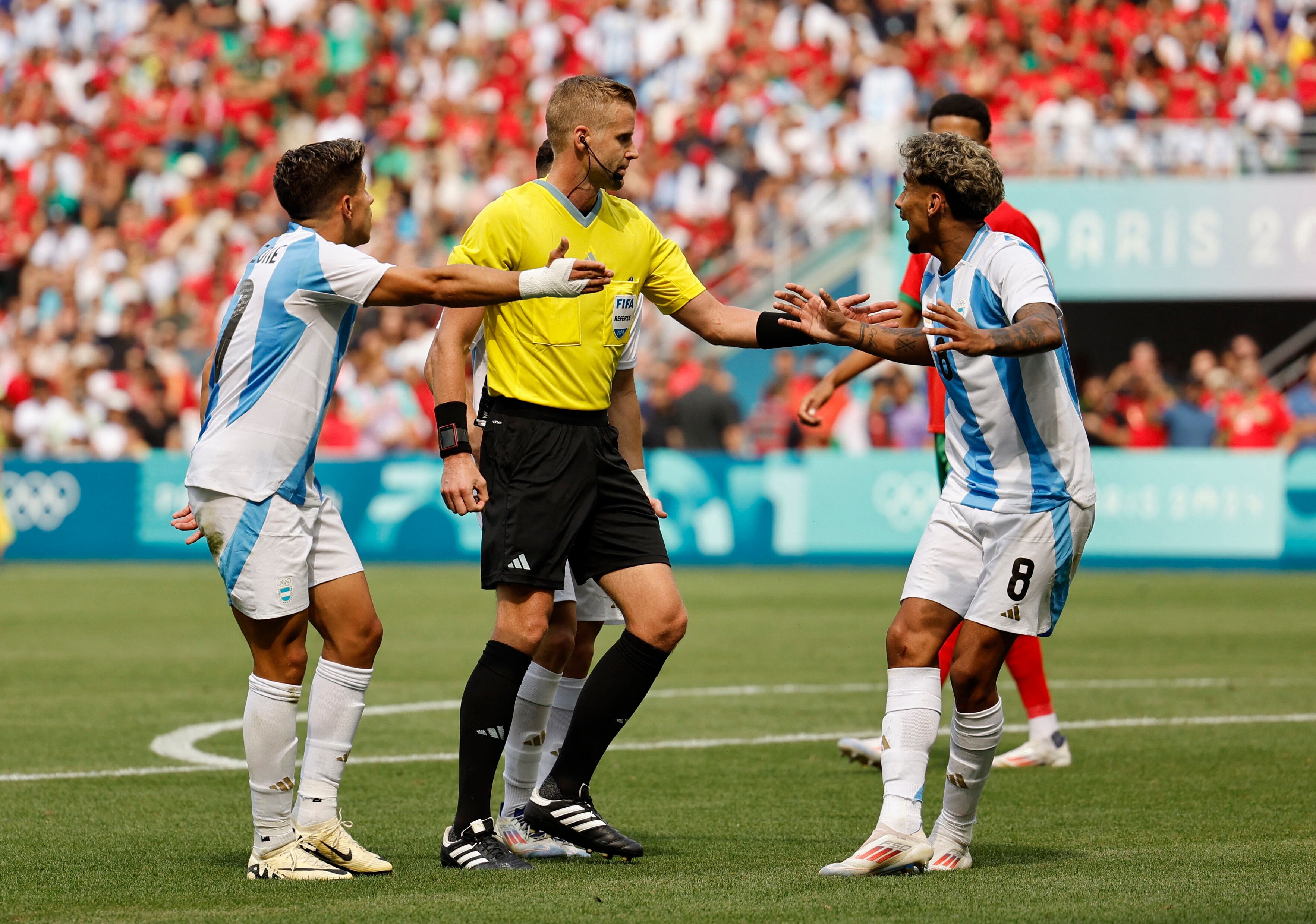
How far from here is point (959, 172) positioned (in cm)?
543

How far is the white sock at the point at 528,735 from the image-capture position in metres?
5.96

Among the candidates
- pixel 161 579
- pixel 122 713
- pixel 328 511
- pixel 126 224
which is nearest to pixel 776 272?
pixel 161 579

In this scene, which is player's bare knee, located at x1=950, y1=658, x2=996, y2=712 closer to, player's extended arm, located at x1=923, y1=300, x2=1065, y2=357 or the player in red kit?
player's extended arm, located at x1=923, y1=300, x2=1065, y2=357

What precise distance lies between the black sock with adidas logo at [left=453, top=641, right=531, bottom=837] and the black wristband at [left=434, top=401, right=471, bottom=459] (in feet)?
2.06

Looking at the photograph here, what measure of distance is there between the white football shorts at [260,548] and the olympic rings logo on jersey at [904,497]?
13576 mm

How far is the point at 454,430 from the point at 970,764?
191cm

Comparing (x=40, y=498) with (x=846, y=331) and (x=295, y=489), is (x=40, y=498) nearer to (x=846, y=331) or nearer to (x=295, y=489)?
(x=295, y=489)

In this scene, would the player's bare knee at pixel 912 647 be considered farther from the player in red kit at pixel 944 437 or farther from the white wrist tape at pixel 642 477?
the player in red kit at pixel 944 437

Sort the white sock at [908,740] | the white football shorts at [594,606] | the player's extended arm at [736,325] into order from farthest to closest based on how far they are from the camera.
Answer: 1. the white football shorts at [594,606]
2. the player's extended arm at [736,325]
3. the white sock at [908,740]

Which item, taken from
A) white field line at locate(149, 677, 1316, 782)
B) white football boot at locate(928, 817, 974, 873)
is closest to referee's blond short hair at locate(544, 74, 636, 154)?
white football boot at locate(928, 817, 974, 873)

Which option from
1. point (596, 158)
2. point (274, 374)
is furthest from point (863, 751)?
point (274, 374)

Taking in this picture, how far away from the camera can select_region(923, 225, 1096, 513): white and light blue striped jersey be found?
539 cm

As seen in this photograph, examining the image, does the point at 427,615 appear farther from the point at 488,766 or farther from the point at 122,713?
the point at 488,766

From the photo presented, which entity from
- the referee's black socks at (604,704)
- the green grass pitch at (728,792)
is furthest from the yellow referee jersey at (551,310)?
the green grass pitch at (728,792)
